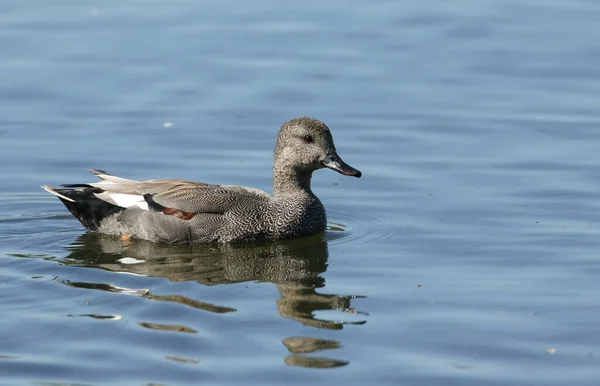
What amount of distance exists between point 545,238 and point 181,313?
353cm

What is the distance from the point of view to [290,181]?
12.0 m

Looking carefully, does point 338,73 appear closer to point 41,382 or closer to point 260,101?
point 260,101

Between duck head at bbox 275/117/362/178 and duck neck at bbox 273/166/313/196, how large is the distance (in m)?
0.10

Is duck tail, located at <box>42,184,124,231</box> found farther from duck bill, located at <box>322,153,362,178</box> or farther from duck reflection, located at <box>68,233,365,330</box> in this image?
duck bill, located at <box>322,153,362,178</box>

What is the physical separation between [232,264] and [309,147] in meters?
1.53

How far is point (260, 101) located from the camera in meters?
14.6

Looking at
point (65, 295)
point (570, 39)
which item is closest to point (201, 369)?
point (65, 295)

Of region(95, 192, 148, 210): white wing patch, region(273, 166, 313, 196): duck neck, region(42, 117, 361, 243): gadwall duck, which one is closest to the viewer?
region(42, 117, 361, 243): gadwall duck

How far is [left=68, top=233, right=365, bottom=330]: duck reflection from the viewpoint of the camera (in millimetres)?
9594

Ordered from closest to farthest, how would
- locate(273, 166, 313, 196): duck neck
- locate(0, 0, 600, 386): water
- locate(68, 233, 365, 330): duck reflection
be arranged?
locate(0, 0, 600, 386): water < locate(68, 233, 365, 330): duck reflection < locate(273, 166, 313, 196): duck neck

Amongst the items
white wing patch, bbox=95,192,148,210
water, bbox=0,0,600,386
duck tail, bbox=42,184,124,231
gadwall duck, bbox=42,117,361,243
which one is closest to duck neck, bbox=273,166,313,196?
gadwall duck, bbox=42,117,361,243

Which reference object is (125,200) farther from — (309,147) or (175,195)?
(309,147)

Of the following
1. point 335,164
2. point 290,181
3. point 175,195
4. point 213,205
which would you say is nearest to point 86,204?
point 175,195

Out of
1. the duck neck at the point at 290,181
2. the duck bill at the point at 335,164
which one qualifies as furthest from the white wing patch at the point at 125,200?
the duck bill at the point at 335,164
